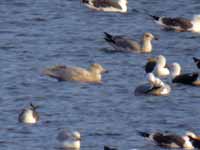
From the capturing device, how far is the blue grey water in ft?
82.1

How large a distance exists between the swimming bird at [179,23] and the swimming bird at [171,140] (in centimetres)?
1215

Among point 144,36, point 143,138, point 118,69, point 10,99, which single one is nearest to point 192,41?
point 144,36

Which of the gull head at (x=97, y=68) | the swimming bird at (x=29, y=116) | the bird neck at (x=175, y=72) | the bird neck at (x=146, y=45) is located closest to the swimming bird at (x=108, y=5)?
the bird neck at (x=146, y=45)

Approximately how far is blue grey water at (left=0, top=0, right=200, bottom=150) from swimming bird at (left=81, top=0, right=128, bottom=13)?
0.64ft

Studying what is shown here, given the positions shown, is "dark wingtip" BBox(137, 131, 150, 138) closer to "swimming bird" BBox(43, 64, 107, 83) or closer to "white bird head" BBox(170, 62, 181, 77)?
"swimming bird" BBox(43, 64, 107, 83)

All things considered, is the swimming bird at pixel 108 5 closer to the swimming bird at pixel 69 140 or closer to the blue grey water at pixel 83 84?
the blue grey water at pixel 83 84

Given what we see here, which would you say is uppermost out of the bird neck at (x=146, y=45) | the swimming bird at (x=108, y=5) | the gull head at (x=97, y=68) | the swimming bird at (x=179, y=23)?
the gull head at (x=97, y=68)

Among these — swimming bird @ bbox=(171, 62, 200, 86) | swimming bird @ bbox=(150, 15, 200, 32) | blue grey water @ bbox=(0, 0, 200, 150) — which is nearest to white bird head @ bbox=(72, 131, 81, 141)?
blue grey water @ bbox=(0, 0, 200, 150)

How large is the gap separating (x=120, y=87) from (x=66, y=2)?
1092 centimetres

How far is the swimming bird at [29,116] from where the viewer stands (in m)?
25.2

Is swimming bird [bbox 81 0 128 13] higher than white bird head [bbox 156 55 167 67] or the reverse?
the reverse

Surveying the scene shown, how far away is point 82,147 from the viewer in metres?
23.8

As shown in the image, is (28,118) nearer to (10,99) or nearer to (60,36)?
(10,99)

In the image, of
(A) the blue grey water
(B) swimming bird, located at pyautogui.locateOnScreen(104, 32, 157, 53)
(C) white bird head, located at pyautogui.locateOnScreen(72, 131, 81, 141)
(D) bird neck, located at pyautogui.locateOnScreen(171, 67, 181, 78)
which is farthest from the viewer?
(B) swimming bird, located at pyautogui.locateOnScreen(104, 32, 157, 53)
